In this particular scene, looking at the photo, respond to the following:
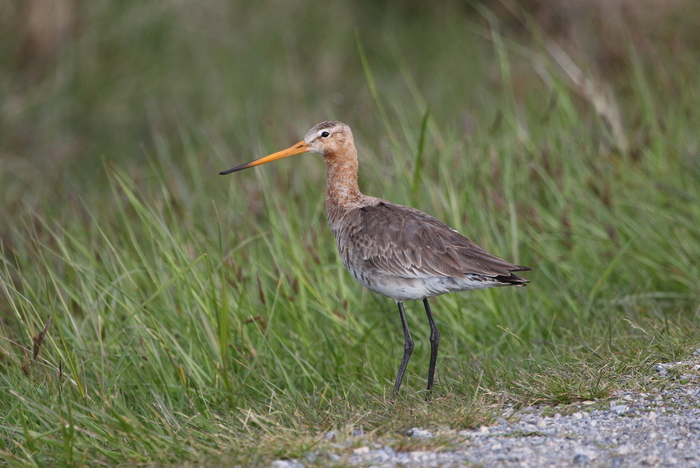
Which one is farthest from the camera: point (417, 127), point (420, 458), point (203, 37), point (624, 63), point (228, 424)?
point (203, 37)

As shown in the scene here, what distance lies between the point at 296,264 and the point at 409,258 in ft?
3.25

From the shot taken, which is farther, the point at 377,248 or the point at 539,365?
the point at 377,248

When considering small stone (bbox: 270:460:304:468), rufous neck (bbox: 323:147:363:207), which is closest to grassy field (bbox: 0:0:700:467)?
small stone (bbox: 270:460:304:468)

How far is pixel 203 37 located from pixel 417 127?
540cm

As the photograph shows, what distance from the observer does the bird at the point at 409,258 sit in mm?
4469

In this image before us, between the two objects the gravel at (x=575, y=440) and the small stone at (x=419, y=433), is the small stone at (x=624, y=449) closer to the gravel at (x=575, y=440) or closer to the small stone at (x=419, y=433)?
the gravel at (x=575, y=440)

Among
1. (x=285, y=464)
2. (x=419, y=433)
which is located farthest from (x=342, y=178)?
(x=285, y=464)

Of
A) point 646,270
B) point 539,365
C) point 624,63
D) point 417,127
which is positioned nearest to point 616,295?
point 646,270

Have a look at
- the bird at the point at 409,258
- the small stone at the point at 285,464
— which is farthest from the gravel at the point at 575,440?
the bird at the point at 409,258

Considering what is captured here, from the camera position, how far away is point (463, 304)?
571cm

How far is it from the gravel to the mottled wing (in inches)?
37.4

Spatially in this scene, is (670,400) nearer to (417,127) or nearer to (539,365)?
(539,365)

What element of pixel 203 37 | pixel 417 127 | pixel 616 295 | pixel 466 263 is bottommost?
pixel 616 295

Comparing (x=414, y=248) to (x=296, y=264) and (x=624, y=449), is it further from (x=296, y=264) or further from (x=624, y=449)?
(x=624, y=449)
